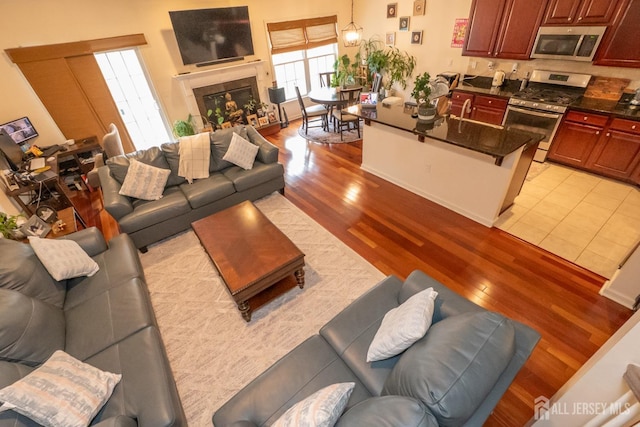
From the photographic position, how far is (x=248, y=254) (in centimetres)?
237

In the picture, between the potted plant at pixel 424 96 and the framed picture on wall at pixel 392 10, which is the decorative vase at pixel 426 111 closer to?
the potted plant at pixel 424 96

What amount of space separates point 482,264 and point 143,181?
3707 mm

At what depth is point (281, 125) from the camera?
20.4ft

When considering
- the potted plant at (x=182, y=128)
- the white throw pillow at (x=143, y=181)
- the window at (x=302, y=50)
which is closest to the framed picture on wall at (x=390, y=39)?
the window at (x=302, y=50)

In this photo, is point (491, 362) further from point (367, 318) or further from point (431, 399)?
point (367, 318)

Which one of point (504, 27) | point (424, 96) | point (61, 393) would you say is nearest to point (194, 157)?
point (61, 393)

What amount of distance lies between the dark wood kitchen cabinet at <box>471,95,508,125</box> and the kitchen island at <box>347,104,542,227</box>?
1.65 m

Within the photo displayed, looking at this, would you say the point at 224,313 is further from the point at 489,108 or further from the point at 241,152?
the point at 489,108

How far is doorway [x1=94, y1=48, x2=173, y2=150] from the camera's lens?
14.4 feet

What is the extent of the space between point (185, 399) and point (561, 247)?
3570mm

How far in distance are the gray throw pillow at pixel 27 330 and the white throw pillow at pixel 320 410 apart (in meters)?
1.64

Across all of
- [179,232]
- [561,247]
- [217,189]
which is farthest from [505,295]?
[179,232]

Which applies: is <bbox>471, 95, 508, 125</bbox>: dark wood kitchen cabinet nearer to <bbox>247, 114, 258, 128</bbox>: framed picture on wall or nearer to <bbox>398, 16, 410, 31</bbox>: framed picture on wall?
<bbox>398, 16, 410, 31</bbox>: framed picture on wall

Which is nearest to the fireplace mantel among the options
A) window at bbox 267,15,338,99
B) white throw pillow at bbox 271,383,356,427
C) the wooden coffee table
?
window at bbox 267,15,338,99
